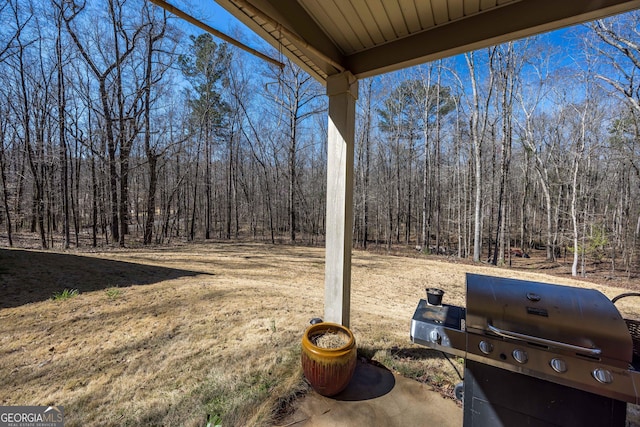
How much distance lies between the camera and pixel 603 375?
92 centimetres

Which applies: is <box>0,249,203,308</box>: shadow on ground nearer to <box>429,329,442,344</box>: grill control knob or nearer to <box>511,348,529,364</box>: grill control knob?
<box>429,329,442,344</box>: grill control knob

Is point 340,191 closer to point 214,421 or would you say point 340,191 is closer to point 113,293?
point 214,421

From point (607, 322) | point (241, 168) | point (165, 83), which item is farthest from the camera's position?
point (241, 168)

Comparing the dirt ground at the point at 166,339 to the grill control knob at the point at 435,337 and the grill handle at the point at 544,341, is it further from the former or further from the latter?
the grill handle at the point at 544,341

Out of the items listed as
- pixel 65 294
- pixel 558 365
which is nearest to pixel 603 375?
pixel 558 365

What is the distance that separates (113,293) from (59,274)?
1410 mm

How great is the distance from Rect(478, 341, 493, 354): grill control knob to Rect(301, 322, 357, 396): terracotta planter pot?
33.1 inches

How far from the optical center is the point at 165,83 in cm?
981

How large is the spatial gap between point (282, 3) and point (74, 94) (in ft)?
38.7

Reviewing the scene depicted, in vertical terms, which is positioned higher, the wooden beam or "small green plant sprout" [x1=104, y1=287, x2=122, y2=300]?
the wooden beam

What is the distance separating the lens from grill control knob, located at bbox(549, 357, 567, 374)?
38.1 inches

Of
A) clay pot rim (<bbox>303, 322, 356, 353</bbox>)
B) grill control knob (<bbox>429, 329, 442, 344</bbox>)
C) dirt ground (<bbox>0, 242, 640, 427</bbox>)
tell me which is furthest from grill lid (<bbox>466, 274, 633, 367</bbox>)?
dirt ground (<bbox>0, 242, 640, 427</bbox>)

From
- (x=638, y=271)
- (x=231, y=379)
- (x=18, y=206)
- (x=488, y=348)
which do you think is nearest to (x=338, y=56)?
(x=488, y=348)

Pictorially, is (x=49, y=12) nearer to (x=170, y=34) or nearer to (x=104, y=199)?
(x=170, y=34)
